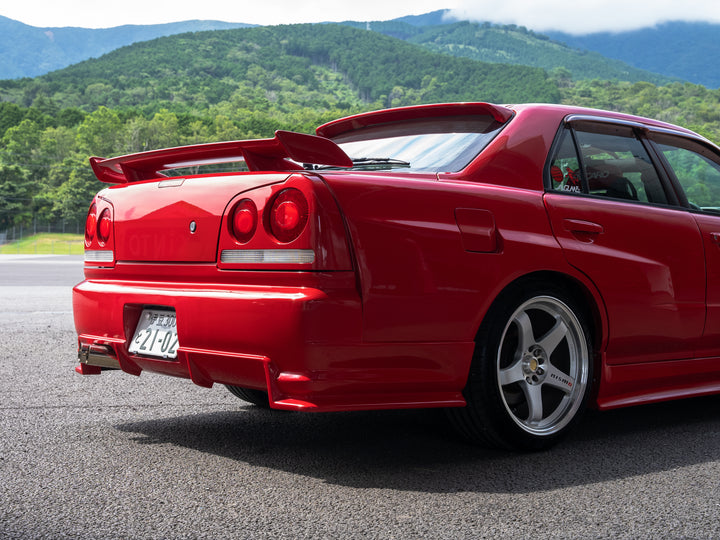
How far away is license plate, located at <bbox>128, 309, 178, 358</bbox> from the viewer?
329 cm

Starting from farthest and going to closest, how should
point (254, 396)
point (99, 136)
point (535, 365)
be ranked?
point (99, 136) → point (254, 396) → point (535, 365)

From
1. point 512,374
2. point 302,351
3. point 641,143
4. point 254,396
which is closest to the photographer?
point 302,351

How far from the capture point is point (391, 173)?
10.8ft

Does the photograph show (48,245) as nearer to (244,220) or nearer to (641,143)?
(641,143)

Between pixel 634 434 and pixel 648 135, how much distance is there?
1.60 metres

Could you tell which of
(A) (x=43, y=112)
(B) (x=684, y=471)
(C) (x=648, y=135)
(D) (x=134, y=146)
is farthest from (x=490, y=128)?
(A) (x=43, y=112)

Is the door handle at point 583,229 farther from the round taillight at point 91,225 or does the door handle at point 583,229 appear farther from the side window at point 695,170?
the round taillight at point 91,225

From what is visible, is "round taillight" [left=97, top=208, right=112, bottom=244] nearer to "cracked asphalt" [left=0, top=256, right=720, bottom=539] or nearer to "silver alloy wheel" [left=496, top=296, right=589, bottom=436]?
"cracked asphalt" [left=0, top=256, right=720, bottom=539]

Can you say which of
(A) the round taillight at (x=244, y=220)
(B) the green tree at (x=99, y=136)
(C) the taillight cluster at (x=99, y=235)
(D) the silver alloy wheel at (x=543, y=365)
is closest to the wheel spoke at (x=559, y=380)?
(D) the silver alloy wheel at (x=543, y=365)

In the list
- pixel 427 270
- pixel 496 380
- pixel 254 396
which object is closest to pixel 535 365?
pixel 496 380

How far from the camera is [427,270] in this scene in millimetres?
3113

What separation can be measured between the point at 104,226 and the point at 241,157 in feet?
2.85

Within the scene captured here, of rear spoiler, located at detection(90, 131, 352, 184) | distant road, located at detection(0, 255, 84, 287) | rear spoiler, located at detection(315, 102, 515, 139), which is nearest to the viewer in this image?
rear spoiler, located at detection(90, 131, 352, 184)

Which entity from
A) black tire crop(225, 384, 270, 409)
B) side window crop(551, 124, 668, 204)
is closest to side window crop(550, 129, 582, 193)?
side window crop(551, 124, 668, 204)
